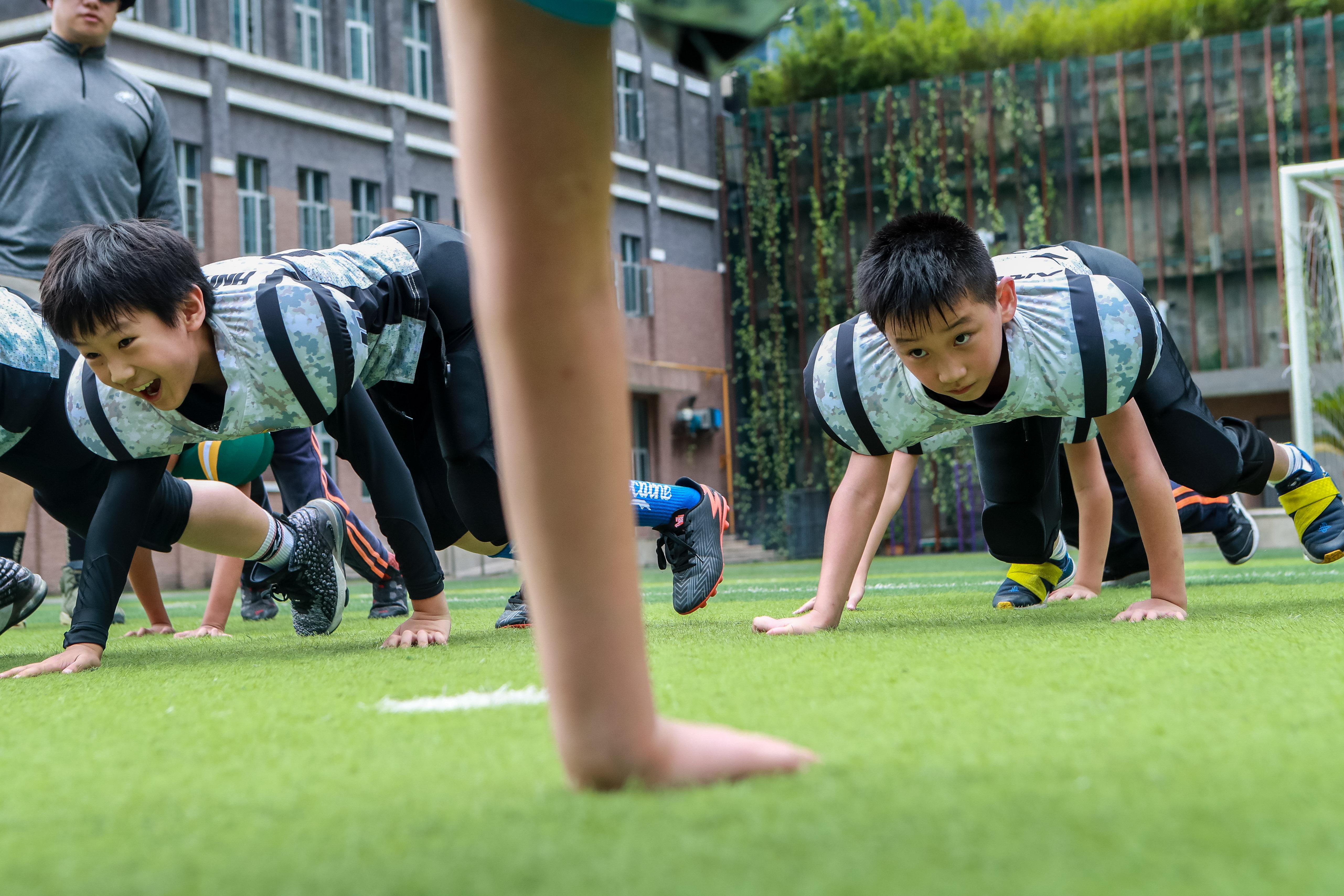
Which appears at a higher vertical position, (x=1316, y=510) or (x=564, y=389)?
(x=564, y=389)

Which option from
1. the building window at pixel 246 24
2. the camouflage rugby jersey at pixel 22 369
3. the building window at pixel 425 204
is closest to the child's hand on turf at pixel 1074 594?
the camouflage rugby jersey at pixel 22 369

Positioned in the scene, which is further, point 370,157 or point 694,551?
point 370,157

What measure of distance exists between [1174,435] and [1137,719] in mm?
2000

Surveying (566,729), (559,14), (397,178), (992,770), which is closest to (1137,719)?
(992,770)

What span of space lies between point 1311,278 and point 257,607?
8880 millimetres

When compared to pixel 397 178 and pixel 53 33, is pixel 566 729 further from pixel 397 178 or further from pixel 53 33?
pixel 397 178

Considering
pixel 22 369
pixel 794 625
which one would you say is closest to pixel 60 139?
pixel 22 369

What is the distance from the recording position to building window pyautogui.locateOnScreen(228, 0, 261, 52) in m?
16.3

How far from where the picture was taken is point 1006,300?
2.93 metres

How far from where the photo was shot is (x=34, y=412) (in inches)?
131

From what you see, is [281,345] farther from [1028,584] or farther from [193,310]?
[1028,584]

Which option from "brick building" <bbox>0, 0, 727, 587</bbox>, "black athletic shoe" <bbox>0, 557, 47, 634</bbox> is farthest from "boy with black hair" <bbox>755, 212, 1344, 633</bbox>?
"brick building" <bbox>0, 0, 727, 587</bbox>

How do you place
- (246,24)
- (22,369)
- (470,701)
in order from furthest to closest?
(246,24) → (22,369) → (470,701)

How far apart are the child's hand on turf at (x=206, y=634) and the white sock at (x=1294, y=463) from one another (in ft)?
10.6
